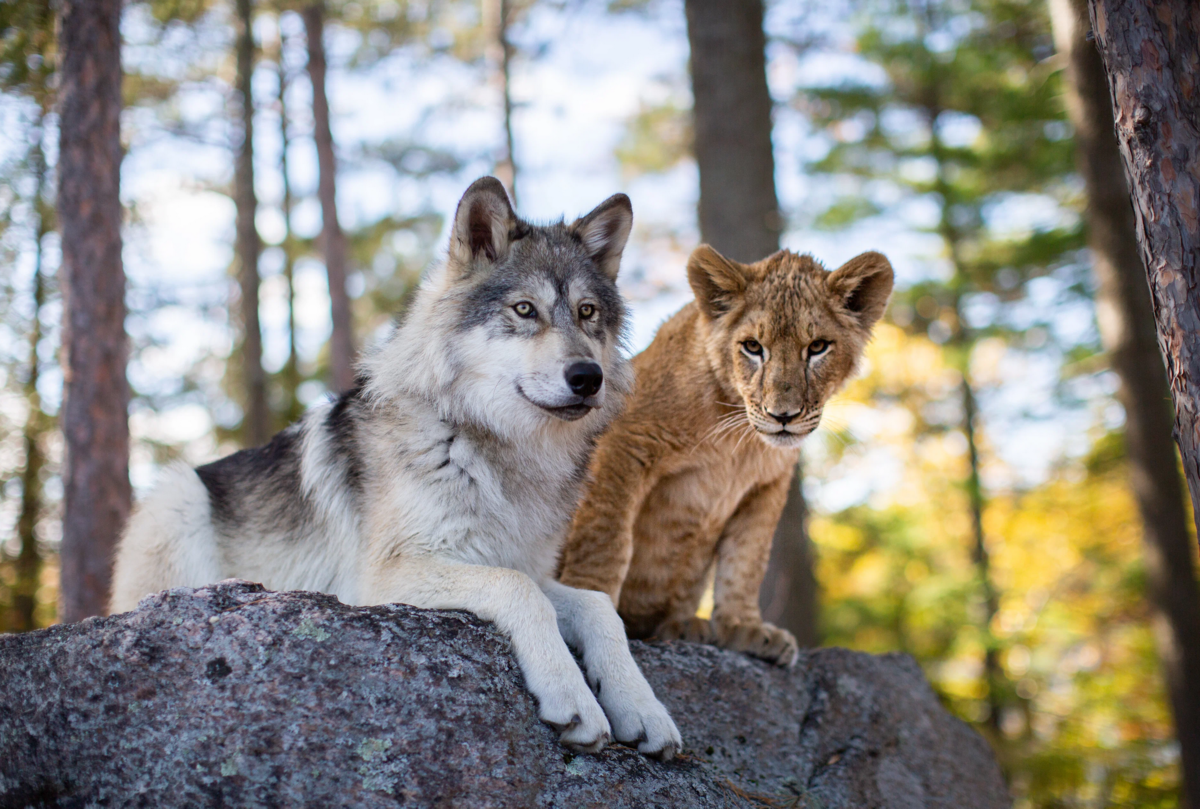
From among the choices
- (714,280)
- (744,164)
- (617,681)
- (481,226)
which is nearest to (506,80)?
(744,164)

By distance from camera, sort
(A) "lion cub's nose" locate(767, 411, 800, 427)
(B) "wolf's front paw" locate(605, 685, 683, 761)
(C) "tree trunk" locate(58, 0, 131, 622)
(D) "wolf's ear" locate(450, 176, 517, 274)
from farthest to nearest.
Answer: (C) "tree trunk" locate(58, 0, 131, 622), (A) "lion cub's nose" locate(767, 411, 800, 427), (D) "wolf's ear" locate(450, 176, 517, 274), (B) "wolf's front paw" locate(605, 685, 683, 761)

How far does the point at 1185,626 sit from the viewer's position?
807 centimetres

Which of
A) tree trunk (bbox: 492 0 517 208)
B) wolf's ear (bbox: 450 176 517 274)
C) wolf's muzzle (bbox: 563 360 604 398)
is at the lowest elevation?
wolf's muzzle (bbox: 563 360 604 398)

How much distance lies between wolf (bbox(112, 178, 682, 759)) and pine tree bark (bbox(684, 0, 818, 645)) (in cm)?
290

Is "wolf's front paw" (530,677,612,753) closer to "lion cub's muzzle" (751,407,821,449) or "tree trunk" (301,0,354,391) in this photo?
Result: "lion cub's muzzle" (751,407,821,449)

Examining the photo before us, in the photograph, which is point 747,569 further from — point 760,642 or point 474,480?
point 474,480

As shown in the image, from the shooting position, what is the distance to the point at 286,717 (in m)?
2.45

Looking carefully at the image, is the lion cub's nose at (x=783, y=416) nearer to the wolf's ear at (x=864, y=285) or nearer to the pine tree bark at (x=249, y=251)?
the wolf's ear at (x=864, y=285)

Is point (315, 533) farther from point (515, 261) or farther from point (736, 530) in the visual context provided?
point (736, 530)

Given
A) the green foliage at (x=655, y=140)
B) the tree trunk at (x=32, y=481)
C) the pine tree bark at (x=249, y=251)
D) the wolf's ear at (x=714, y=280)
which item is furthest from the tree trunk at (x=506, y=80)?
the wolf's ear at (x=714, y=280)

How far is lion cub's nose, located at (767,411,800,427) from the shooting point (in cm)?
379

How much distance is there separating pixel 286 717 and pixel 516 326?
171cm

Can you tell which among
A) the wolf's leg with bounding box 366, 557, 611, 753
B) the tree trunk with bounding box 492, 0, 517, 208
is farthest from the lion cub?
the tree trunk with bounding box 492, 0, 517, 208

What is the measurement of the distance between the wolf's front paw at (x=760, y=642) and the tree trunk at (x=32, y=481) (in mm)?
10796
